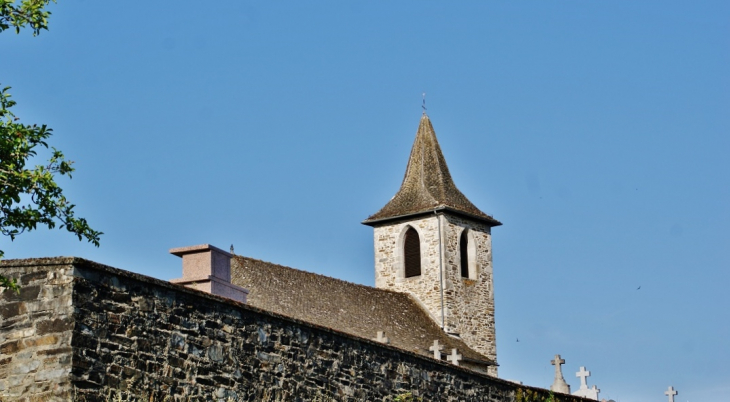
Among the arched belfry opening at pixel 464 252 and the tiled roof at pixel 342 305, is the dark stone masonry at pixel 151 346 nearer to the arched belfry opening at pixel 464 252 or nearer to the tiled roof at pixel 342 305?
the tiled roof at pixel 342 305

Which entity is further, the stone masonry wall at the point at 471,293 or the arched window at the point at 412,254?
the arched window at the point at 412,254

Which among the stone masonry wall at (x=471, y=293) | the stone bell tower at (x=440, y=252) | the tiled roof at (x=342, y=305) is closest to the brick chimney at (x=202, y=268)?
the tiled roof at (x=342, y=305)

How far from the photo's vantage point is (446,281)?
46.2 meters

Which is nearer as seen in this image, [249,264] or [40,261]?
[40,261]

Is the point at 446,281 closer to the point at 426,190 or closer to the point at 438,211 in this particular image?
the point at 438,211

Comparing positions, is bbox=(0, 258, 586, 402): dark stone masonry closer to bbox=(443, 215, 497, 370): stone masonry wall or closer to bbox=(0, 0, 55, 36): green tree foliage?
bbox=(0, 0, 55, 36): green tree foliage

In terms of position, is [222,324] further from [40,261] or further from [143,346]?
[40,261]

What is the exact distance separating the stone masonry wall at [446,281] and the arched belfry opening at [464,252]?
26 cm

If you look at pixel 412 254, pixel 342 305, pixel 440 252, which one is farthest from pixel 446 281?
pixel 342 305

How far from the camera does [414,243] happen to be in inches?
1860

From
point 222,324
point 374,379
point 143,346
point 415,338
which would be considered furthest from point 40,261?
point 415,338

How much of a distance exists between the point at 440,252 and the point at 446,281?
3.34ft

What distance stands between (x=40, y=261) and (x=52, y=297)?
370 mm

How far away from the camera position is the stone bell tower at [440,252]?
1815 inches
